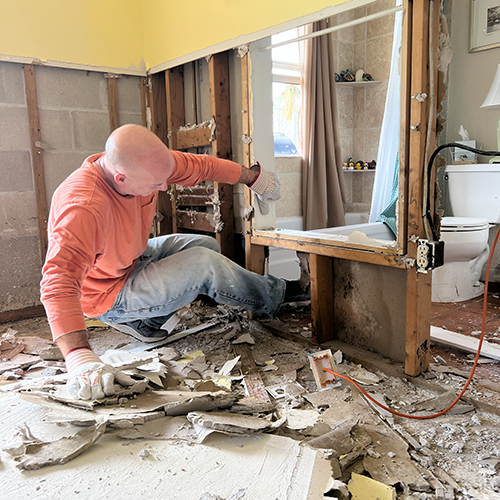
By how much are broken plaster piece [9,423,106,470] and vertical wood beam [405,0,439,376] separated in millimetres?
1189

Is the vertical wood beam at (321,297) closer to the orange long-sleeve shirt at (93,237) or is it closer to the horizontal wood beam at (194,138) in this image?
the orange long-sleeve shirt at (93,237)

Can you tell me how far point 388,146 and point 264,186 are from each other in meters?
1.22

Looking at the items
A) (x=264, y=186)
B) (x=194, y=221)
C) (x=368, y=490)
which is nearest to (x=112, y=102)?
(x=194, y=221)

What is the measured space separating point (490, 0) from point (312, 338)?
294 centimetres

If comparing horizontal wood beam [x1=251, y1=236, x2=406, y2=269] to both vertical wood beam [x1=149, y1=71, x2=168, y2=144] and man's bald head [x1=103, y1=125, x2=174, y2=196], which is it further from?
vertical wood beam [x1=149, y1=71, x2=168, y2=144]

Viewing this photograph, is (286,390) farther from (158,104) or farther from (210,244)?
(158,104)

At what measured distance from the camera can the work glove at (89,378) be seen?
1.21 meters

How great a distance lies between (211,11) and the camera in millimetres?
2412

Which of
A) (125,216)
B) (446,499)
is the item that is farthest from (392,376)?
(125,216)

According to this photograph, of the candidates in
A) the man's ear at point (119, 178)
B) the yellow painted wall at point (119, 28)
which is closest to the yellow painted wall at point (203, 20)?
the yellow painted wall at point (119, 28)

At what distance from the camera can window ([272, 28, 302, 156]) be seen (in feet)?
12.4

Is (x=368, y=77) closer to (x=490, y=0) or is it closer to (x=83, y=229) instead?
(x=490, y=0)

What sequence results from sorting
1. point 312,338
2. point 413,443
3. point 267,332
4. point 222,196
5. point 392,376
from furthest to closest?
point 222,196
point 267,332
point 312,338
point 392,376
point 413,443

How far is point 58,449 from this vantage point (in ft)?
3.49
